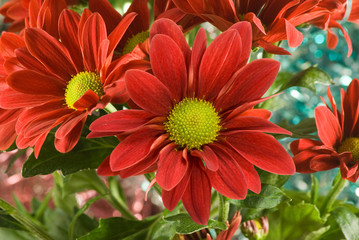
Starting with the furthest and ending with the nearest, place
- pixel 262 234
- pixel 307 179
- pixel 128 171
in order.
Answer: pixel 307 179 < pixel 262 234 < pixel 128 171

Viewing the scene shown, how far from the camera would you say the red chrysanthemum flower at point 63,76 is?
309 millimetres

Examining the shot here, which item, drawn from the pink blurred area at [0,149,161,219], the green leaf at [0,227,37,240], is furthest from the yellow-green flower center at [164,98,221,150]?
the pink blurred area at [0,149,161,219]

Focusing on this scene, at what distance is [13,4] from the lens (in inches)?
17.5

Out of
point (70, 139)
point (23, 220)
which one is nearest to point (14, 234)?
point (23, 220)

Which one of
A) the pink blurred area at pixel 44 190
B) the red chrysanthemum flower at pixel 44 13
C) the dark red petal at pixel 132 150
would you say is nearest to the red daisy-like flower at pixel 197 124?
the dark red petal at pixel 132 150

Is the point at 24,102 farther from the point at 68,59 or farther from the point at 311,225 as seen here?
the point at 311,225

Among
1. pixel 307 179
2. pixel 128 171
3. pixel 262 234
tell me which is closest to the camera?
pixel 128 171

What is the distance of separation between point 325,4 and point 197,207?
0.63 feet

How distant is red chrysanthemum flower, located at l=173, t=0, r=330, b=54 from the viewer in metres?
0.31

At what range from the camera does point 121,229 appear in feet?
1.40

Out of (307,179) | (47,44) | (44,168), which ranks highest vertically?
(47,44)

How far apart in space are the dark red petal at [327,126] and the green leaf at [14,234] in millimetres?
309

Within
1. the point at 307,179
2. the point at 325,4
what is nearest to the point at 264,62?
the point at 325,4

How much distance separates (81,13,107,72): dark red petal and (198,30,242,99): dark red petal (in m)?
0.08
